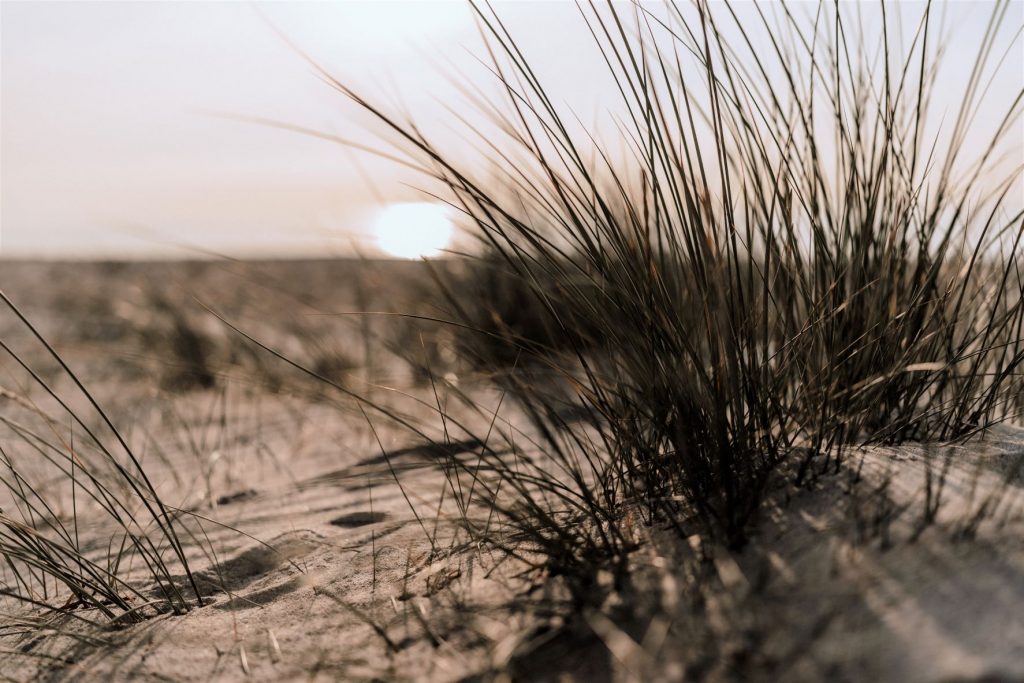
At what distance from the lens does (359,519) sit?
1716 millimetres

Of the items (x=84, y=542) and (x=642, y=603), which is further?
(x=84, y=542)

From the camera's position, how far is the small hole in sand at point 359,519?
169 centimetres

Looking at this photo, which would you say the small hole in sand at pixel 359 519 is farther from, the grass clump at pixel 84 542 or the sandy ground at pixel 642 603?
the grass clump at pixel 84 542

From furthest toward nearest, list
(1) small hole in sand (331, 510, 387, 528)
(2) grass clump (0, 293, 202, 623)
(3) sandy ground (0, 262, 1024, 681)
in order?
1. (1) small hole in sand (331, 510, 387, 528)
2. (2) grass clump (0, 293, 202, 623)
3. (3) sandy ground (0, 262, 1024, 681)

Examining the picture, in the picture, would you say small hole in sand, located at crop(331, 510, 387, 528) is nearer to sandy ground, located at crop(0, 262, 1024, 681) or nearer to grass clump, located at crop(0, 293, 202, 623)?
sandy ground, located at crop(0, 262, 1024, 681)

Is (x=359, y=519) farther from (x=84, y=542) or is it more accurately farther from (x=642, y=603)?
(x=642, y=603)

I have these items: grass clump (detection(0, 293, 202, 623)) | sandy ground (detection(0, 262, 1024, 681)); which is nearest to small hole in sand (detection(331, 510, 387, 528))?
sandy ground (detection(0, 262, 1024, 681))

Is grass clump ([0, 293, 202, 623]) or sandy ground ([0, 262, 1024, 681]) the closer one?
sandy ground ([0, 262, 1024, 681])

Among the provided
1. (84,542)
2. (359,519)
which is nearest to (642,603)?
(359,519)

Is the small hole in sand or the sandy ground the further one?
the small hole in sand

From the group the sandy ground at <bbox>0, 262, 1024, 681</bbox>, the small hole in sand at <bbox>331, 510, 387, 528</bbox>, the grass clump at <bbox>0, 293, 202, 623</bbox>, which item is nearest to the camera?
the sandy ground at <bbox>0, 262, 1024, 681</bbox>

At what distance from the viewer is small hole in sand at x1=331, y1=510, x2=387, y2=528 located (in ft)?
5.55

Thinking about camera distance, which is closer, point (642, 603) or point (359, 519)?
point (642, 603)

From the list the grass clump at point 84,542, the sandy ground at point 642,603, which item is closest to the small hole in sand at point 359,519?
the sandy ground at point 642,603
